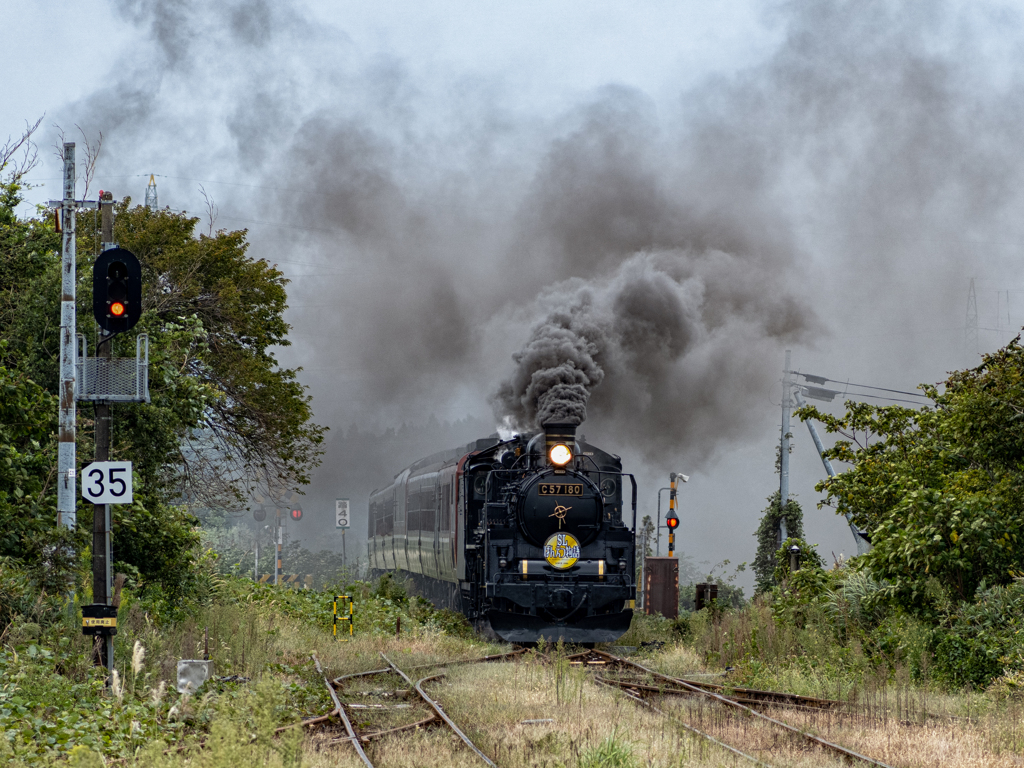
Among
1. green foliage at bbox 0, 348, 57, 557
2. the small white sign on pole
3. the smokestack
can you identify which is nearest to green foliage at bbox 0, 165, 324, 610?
green foliage at bbox 0, 348, 57, 557

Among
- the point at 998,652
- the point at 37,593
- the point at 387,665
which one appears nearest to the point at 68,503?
the point at 37,593

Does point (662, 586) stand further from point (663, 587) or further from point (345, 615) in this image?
point (345, 615)

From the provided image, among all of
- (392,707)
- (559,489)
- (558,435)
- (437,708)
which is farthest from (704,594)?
(437,708)

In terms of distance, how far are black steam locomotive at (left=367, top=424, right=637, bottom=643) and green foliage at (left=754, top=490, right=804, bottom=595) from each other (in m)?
14.8

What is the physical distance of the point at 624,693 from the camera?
40.0 ft

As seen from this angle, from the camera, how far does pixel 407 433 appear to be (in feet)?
392

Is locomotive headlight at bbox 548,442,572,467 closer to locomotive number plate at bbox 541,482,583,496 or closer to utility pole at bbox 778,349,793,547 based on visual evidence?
locomotive number plate at bbox 541,482,583,496

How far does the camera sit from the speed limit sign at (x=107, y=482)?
10977 millimetres

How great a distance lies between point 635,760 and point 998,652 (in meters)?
6.60

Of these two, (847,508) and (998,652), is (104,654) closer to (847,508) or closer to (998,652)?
(998,652)

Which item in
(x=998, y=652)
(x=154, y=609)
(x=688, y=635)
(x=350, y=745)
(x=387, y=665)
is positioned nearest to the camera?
(x=350, y=745)

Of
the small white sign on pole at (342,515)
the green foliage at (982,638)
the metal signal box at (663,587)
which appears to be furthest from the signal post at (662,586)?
the small white sign on pole at (342,515)

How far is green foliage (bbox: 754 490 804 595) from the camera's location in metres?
31.9

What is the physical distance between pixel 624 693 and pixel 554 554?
515 cm
